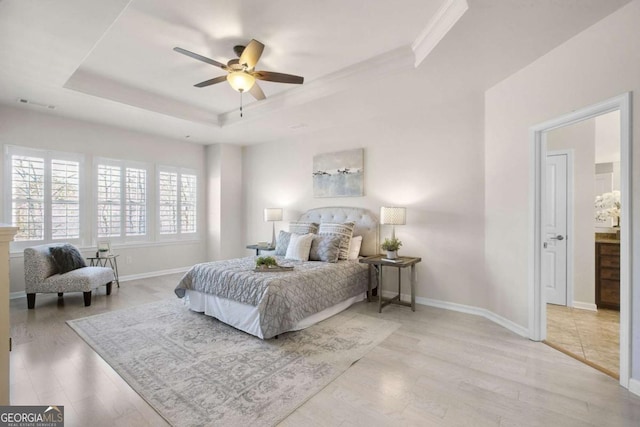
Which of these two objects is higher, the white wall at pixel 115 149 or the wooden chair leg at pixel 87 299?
the white wall at pixel 115 149

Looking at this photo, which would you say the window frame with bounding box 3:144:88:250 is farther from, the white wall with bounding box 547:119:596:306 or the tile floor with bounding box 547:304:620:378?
the white wall with bounding box 547:119:596:306

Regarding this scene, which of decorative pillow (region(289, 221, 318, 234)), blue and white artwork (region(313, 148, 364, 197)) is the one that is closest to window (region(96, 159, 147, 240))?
decorative pillow (region(289, 221, 318, 234))

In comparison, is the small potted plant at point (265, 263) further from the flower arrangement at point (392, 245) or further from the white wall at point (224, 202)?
the white wall at point (224, 202)

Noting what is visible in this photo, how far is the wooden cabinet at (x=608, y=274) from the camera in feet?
13.0

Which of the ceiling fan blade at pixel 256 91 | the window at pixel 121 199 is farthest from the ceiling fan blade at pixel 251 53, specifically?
the window at pixel 121 199

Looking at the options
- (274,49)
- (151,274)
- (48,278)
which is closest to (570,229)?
(274,49)

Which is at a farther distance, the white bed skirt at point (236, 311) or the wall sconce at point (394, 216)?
the wall sconce at point (394, 216)

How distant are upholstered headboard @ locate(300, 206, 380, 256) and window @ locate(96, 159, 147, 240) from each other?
141 inches

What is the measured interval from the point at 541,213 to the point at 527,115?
1024mm

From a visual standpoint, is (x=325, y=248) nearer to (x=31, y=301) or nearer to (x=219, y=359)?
(x=219, y=359)

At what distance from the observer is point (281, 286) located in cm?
309

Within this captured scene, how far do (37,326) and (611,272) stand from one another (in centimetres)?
711

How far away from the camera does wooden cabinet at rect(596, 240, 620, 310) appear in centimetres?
396

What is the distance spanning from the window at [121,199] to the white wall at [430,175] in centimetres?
370
